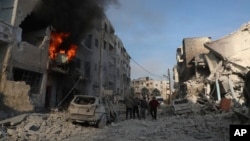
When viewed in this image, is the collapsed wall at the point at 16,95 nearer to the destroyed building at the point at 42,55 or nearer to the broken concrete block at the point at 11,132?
the destroyed building at the point at 42,55

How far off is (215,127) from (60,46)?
697 inches

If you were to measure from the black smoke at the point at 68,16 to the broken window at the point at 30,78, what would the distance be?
14.6 ft

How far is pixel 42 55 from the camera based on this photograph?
2303 centimetres

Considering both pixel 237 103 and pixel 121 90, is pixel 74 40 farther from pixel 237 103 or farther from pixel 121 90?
pixel 121 90

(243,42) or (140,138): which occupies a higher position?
(243,42)

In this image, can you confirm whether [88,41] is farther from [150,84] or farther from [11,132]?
[150,84]

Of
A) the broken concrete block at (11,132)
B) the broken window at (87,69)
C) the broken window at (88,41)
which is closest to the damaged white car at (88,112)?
the broken concrete block at (11,132)

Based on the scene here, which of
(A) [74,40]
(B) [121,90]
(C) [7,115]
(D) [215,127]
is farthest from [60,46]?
(B) [121,90]

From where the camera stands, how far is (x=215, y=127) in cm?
1316

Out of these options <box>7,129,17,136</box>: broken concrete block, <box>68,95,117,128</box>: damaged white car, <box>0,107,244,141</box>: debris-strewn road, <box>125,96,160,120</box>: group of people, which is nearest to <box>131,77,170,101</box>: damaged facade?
<box>125,96,160,120</box>: group of people

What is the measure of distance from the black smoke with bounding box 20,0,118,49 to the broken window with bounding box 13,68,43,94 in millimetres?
4460

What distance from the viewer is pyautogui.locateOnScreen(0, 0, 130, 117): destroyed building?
18.8 m

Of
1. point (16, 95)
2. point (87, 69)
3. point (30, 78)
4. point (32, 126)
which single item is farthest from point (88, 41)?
point (32, 126)

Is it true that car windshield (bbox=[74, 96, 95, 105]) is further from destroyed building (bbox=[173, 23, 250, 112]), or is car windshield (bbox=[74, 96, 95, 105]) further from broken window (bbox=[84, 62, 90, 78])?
broken window (bbox=[84, 62, 90, 78])
